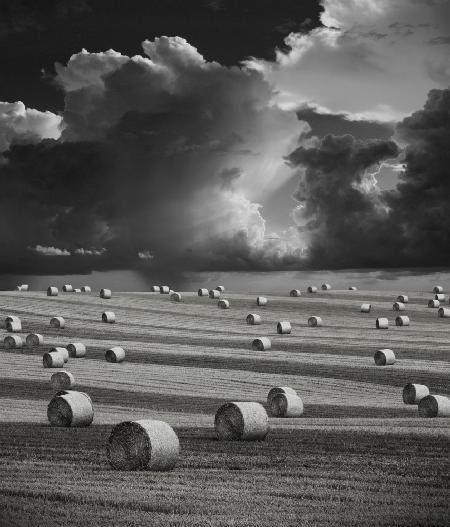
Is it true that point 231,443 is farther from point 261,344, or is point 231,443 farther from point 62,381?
point 261,344

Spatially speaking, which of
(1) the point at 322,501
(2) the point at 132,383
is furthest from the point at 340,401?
(1) the point at 322,501

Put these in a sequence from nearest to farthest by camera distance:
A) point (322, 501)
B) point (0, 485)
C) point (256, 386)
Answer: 1. point (322, 501)
2. point (0, 485)
3. point (256, 386)

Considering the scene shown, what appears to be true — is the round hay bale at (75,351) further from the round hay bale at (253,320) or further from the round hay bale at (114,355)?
the round hay bale at (253,320)

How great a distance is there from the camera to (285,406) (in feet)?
73.0

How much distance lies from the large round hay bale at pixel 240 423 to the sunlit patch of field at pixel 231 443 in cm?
38

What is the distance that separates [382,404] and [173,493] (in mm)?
14728

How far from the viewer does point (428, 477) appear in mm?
13039

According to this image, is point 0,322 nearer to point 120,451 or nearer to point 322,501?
point 120,451

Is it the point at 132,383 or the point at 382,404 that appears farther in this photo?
the point at 132,383

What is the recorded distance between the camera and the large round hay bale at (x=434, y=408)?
21.7 m

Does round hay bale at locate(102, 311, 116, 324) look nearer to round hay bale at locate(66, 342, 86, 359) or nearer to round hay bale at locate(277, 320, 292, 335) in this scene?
round hay bale at locate(277, 320, 292, 335)

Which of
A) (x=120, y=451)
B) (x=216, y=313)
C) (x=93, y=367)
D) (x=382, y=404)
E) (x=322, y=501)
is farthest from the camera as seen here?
(x=216, y=313)

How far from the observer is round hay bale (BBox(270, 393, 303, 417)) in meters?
22.3

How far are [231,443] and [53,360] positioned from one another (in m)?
17.5
